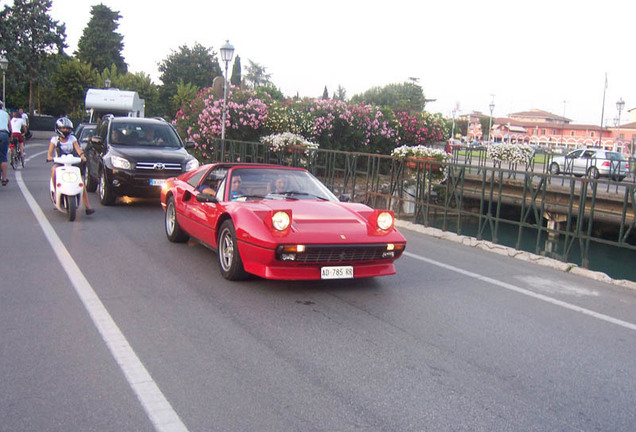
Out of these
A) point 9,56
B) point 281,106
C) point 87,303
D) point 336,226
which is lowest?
point 87,303

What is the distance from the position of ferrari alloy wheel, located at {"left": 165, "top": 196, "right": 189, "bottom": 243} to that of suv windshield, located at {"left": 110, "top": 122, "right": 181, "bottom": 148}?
16.5 feet

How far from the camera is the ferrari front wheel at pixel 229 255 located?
674 cm

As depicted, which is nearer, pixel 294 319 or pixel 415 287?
pixel 294 319

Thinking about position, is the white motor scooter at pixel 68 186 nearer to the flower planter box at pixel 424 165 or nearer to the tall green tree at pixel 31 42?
the flower planter box at pixel 424 165

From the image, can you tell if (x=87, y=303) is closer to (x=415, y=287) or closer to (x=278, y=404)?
(x=278, y=404)

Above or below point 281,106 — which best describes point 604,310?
below

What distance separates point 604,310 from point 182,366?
448 cm

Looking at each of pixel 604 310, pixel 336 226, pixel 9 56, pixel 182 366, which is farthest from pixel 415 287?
pixel 9 56

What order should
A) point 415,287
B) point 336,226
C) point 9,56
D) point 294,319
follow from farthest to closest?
point 9,56
point 415,287
point 336,226
point 294,319

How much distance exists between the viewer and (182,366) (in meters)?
4.39

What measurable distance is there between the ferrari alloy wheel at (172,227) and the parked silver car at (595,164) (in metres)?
23.5

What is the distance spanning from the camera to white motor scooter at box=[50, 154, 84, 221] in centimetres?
1067

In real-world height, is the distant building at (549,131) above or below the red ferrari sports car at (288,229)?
above

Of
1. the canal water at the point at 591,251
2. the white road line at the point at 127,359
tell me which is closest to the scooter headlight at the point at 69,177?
the white road line at the point at 127,359
